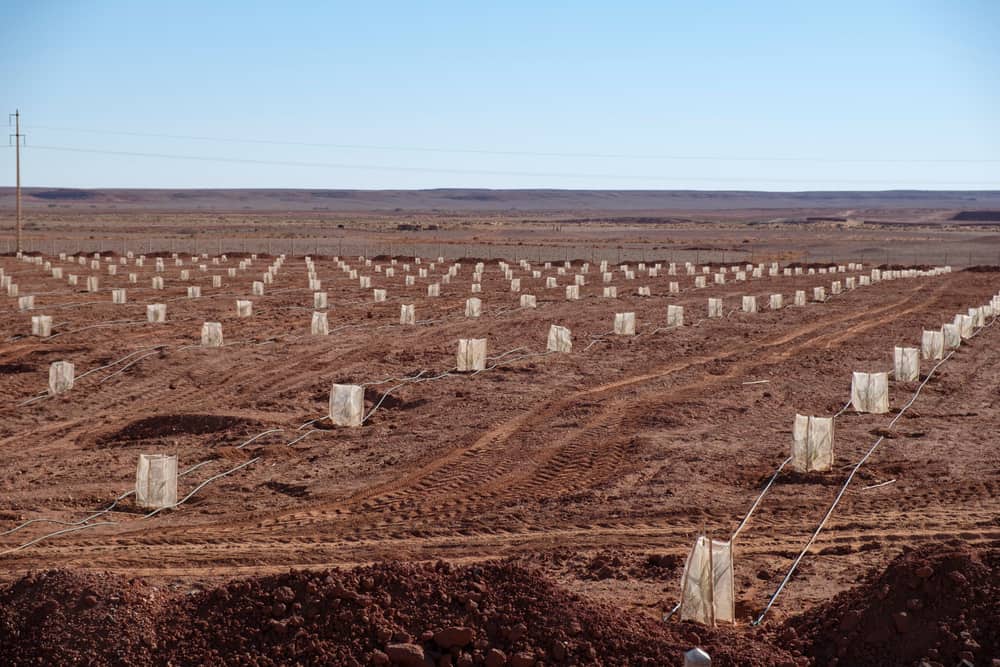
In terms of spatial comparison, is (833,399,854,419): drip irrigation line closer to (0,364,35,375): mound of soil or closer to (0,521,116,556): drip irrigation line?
(0,521,116,556): drip irrigation line

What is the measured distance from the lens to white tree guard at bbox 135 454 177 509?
29.0 ft

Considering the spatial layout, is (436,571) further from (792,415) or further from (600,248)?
(600,248)

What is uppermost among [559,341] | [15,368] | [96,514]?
[559,341]

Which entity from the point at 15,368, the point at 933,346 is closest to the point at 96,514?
the point at 15,368

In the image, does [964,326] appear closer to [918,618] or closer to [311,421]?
[311,421]

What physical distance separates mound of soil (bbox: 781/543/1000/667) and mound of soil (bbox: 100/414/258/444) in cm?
789

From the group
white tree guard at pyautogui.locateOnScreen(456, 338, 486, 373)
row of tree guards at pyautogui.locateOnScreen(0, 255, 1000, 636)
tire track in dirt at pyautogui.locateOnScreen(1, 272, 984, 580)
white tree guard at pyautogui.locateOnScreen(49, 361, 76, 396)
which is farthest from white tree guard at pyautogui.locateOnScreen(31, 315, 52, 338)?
tire track in dirt at pyautogui.locateOnScreen(1, 272, 984, 580)

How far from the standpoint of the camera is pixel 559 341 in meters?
16.9

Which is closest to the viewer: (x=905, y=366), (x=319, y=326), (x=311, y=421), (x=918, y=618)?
(x=918, y=618)

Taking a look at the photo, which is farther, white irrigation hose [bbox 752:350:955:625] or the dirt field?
the dirt field

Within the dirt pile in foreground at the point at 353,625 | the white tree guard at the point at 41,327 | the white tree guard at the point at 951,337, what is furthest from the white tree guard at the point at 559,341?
the dirt pile in foreground at the point at 353,625

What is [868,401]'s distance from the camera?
12344 millimetres

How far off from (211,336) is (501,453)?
8.55 m

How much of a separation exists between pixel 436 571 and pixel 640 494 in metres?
3.66
